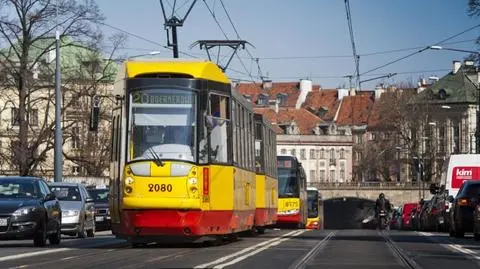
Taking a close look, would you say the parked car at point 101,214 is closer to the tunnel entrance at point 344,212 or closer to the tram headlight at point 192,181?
the tram headlight at point 192,181

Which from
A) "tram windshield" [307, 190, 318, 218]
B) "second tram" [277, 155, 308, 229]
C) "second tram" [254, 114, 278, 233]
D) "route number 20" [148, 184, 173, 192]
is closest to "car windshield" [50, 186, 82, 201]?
"second tram" [254, 114, 278, 233]

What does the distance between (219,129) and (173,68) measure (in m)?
1.53

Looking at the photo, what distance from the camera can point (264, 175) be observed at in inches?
1312

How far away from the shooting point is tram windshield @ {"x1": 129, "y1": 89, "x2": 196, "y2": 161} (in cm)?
2341

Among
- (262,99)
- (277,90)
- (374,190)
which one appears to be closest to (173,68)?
(374,190)

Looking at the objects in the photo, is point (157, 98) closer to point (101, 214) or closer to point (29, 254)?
point (29, 254)

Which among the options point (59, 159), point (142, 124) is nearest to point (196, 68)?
point (142, 124)

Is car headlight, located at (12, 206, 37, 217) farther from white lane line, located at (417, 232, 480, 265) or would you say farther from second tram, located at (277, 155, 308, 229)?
second tram, located at (277, 155, 308, 229)

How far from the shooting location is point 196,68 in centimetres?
2425

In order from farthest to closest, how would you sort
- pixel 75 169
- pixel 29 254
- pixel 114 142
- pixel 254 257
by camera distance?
pixel 75 169 < pixel 114 142 < pixel 29 254 < pixel 254 257

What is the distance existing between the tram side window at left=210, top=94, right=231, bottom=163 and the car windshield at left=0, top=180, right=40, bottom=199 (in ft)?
14.5

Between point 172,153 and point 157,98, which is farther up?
point 157,98

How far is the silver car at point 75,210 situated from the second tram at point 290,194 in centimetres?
1356

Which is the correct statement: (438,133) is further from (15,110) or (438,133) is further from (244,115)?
(244,115)
